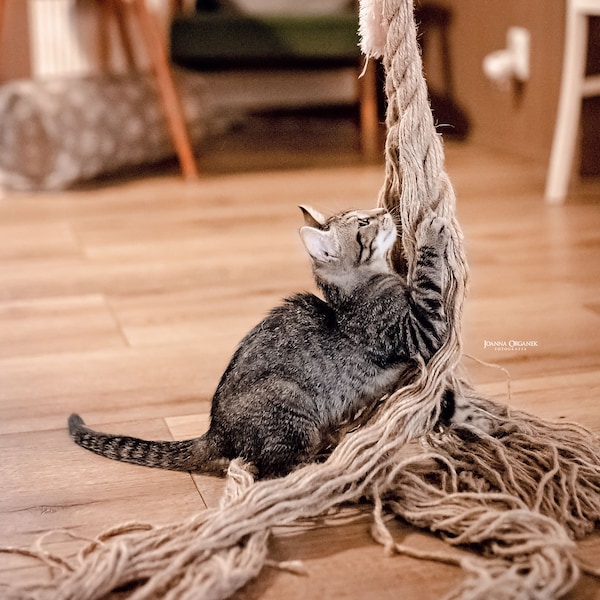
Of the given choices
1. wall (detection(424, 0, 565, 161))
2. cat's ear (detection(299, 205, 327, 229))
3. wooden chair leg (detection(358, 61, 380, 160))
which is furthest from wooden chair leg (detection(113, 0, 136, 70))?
cat's ear (detection(299, 205, 327, 229))

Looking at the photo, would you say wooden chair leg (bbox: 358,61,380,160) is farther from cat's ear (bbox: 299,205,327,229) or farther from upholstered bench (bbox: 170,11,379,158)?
cat's ear (bbox: 299,205,327,229)

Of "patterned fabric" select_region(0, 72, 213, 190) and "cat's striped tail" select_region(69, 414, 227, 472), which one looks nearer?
"cat's striped tail" select_region(69, 414, 227, 472)

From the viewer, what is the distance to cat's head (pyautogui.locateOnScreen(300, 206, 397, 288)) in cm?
115

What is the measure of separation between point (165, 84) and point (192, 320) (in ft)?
5.27

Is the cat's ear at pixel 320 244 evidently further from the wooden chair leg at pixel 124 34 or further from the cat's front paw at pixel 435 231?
the wooden chair leg at pixel 124 34

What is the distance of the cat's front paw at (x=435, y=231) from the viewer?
3.59ft

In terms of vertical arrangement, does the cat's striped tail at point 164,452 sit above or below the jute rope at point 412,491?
below

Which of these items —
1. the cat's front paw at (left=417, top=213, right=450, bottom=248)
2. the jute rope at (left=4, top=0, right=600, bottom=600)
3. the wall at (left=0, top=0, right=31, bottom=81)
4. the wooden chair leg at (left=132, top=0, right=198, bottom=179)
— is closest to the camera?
the jute rope at (left=4, top=0, right=600, bottom=600)

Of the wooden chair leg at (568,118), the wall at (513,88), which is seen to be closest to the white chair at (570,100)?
the wooden chair leg at (568,118)

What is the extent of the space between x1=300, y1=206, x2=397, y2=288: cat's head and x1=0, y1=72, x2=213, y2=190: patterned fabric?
2.03 m

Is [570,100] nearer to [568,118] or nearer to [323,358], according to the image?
[568,118]

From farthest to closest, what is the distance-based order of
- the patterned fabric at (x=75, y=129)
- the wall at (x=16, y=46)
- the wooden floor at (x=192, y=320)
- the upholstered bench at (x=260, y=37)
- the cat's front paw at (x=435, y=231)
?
the wall at (x=16, y=46) → the upholstered bench at (x=260, y=37) → the patterned fabric at (x=75, y=129) → the cat's front paw at (x=435, y=231) → the wooden floor at (x=192, y=320)

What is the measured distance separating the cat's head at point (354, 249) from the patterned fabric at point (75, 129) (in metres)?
2.03

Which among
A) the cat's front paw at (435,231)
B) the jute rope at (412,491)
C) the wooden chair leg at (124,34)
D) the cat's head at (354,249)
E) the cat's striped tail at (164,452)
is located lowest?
the cat's striped tail at (164,452)
